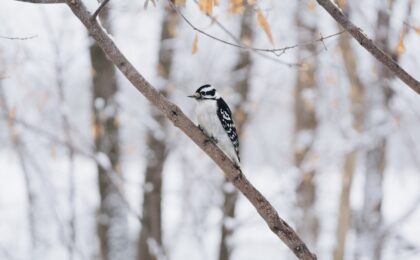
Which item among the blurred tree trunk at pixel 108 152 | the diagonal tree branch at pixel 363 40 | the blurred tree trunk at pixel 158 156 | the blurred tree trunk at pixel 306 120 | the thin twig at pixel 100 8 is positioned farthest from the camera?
the blurred tree trunk at pixel 306 120

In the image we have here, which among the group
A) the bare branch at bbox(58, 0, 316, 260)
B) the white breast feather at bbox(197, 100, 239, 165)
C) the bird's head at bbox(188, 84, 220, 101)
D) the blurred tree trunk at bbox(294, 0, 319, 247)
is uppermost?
the blurred tree trunk at bbox(294, 0, 319, 247)

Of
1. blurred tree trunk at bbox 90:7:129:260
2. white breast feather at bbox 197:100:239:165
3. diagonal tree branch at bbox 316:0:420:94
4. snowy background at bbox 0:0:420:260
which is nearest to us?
diagonal tree branch at bbox 316:0:420:94

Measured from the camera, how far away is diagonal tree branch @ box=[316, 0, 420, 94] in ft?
8.18

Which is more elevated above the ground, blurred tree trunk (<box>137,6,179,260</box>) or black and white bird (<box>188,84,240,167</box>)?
blurred tree trunk (<box>137,6,179,260</box>)

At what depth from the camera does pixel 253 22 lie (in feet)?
27.4

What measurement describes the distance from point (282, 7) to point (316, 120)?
2.65 metres

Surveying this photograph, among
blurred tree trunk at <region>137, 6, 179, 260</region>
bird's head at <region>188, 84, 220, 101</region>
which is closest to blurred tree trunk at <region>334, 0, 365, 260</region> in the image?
blurred tree trunk at <region>137, 6, 179, 260</region>

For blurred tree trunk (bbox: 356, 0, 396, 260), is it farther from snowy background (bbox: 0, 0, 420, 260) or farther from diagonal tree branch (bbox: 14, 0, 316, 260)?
diagonal tree branch (bbox: 14, 0, 316, 260)

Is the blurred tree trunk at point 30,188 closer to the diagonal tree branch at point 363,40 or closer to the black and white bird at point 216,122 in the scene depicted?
the black and white bird at point 216,122

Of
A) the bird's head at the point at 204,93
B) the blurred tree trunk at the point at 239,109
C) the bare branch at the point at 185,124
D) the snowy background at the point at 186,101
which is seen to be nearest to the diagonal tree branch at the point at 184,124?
the bare branch at the point at 185,124

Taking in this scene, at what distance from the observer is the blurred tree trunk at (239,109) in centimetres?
824

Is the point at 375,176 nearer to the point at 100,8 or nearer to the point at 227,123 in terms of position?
the point at 227,123

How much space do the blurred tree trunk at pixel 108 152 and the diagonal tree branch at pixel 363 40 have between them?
549 centimetres

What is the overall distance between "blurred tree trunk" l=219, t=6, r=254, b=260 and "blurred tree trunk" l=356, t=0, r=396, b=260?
188cm
